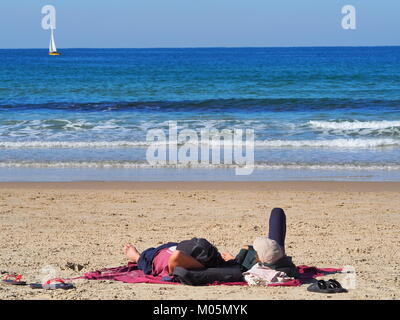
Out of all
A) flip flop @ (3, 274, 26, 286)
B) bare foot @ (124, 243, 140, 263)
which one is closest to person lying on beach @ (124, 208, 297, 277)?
bare foot @ (124, 243, 140, 263)

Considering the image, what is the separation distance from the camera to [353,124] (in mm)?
21969

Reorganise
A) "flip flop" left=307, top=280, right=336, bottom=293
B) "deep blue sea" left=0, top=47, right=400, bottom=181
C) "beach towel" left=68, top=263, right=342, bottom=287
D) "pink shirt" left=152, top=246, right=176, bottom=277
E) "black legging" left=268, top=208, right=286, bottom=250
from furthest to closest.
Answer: "deep blue sea" left=0, top=47, right=400, bottom=181 < "black legging" left=268, top=208, right=286, bottom=250 < "pink shirt" left=152, top=246, right=176, bottom=277 < "beach towel" left=68, top=263, right=342, bottom=287 < "flip flop" left=307, top=280, right=336, bottom=293

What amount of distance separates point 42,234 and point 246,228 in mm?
2583

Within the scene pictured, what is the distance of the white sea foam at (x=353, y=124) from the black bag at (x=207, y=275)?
48.2 feet

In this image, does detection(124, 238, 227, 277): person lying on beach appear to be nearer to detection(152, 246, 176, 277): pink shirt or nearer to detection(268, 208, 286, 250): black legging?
detection(152, 246, 176, 277): pink shirt

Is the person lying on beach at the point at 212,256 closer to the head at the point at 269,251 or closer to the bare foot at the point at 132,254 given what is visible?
the head at the point at 269,251

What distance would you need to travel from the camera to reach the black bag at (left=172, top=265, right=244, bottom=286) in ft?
21.4

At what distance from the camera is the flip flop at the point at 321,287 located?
6242 mm

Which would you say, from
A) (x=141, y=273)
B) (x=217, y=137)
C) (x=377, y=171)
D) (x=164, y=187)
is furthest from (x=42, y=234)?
(x=217, y=137)

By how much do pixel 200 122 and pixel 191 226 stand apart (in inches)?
542

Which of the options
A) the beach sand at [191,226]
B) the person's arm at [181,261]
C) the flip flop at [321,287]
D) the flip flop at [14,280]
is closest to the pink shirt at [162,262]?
the person's arm at [181,261]

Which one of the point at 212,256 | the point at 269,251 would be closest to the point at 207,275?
the point at 212,256

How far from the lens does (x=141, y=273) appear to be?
6934 millimetres

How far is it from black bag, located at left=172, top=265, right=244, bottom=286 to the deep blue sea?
6.53 m
